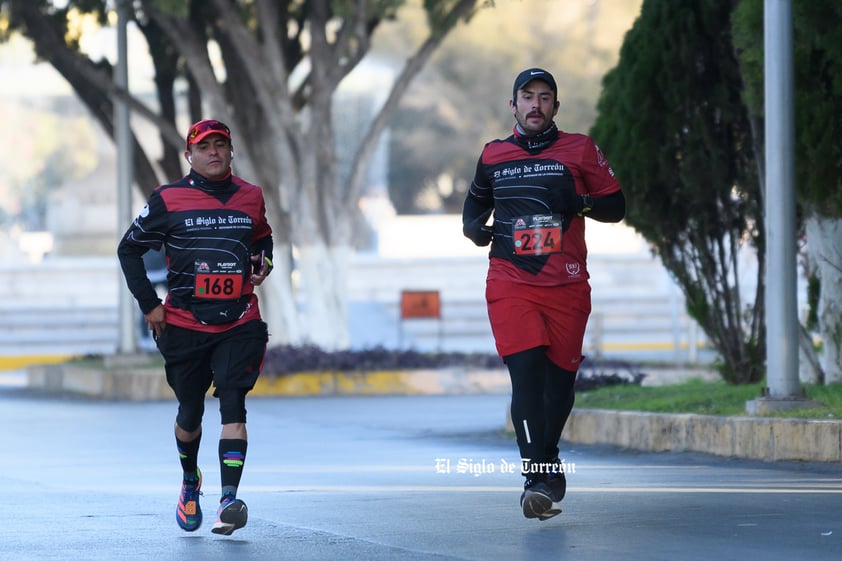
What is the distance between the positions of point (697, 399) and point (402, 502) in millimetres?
3826

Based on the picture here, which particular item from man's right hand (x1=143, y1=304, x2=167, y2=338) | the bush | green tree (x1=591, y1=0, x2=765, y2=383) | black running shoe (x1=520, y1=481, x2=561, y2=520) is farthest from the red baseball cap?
the bush

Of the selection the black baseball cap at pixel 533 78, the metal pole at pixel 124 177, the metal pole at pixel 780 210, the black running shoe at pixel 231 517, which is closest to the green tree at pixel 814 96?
the metal pole at pixel 780 210

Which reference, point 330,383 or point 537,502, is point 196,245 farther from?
point 330,383

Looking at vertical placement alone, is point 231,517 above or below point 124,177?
below

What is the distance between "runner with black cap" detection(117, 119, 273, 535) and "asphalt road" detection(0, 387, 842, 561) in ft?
1.50

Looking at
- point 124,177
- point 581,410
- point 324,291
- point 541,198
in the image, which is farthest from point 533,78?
point 124,177

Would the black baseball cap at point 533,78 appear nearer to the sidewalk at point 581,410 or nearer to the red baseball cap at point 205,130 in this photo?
the red baseball cap at point 205,130

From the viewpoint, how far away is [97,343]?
34281 mm

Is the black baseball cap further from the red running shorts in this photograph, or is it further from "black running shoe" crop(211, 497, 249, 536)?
"black running shoe" crop(211, 497, 249, 536)

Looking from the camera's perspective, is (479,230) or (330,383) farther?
(330,383)

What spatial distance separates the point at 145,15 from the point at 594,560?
50.3ft

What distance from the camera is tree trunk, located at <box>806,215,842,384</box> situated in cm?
1205

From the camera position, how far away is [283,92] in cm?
1989

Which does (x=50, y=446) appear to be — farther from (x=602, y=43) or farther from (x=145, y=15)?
(x=602, y=43)
